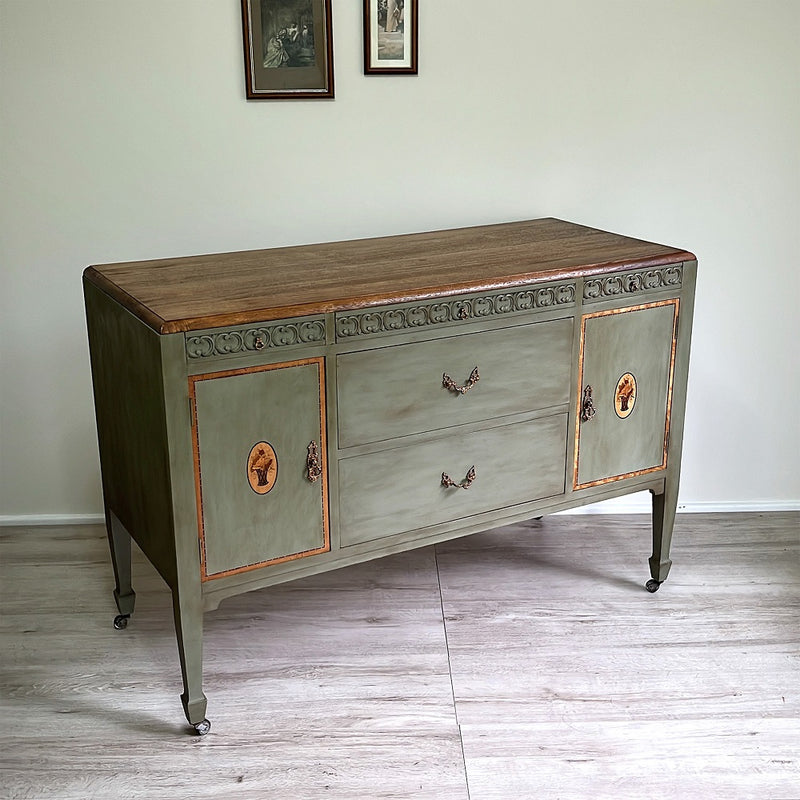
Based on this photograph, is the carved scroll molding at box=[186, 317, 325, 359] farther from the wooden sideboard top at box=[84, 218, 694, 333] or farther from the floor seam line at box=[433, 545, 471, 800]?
the floor seam line at box=[433, 545, 471, 800]

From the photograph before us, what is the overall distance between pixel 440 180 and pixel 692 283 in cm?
76

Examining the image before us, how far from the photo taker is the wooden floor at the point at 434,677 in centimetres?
200

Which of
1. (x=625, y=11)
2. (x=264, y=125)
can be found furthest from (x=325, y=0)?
(x=625, y=11)

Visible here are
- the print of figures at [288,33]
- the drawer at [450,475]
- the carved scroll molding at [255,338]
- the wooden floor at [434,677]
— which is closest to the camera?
the carved scroll molding at [255,338]

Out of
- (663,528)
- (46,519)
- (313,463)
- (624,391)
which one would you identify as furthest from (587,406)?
(46,519)

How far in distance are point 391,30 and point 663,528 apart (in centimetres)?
146

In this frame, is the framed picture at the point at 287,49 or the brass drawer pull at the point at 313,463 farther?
the framed picture at the point at 287,49

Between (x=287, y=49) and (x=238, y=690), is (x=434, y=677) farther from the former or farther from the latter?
(x=287, y=49)

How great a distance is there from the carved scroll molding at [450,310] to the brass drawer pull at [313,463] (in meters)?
0.23

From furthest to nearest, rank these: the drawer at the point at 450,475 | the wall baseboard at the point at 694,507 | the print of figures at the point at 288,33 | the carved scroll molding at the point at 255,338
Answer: the wall baseboard at the point at 694,507
the print of figures at the point at 288,33
the drawer at the point at 450,475
the carved scroll molding at the point at 255,338

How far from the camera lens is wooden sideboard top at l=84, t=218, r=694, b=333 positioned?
1.97 meters

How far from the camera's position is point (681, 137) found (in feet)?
9.26

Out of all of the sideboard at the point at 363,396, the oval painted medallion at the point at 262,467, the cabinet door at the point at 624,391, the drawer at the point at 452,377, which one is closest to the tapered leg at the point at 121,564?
the sideboard at the point at 363,396

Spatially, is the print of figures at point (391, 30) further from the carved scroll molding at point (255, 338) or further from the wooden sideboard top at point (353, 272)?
the carved scroll molding at point (255, 338)
